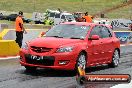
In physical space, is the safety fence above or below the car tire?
below

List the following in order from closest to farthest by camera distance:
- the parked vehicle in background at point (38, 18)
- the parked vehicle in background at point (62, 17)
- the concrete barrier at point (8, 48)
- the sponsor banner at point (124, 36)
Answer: the concrete barrier at point (8, 48) → the sponsor banner at point (124, 36) → the parked vehicle in background at point (62, 17) → the parked vehicle in background at point (38, 18)

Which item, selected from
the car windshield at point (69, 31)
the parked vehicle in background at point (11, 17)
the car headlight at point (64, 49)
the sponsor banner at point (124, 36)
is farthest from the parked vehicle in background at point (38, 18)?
the car headlight at point (64, 49)

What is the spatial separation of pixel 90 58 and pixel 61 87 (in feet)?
11.2

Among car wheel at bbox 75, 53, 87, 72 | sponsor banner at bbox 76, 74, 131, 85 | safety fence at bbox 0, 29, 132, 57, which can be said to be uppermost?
sponsor banner at bbox 76, 74, 131, 85

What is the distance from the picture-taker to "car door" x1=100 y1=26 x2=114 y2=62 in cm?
1497

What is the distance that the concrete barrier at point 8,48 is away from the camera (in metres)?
18.4

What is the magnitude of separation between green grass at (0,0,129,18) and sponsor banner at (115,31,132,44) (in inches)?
1567

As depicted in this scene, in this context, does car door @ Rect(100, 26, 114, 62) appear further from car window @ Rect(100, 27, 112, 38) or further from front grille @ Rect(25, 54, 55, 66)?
front grille @ Rect(25, 54, 55, 66)

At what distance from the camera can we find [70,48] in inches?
508

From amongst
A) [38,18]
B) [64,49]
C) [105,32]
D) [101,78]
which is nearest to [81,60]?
[64,49]

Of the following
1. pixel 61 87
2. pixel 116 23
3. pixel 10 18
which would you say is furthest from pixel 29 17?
pixel 61 87

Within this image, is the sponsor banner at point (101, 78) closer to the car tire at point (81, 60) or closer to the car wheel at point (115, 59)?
the car tire at point (81, 60)

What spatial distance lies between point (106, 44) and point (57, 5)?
65976 millimetres

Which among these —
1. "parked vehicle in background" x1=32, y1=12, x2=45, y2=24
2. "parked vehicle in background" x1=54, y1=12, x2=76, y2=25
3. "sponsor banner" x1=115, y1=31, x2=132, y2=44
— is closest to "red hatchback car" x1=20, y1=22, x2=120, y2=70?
"sponsor banner" x1=115, y1=31, x2=132, y2=44
